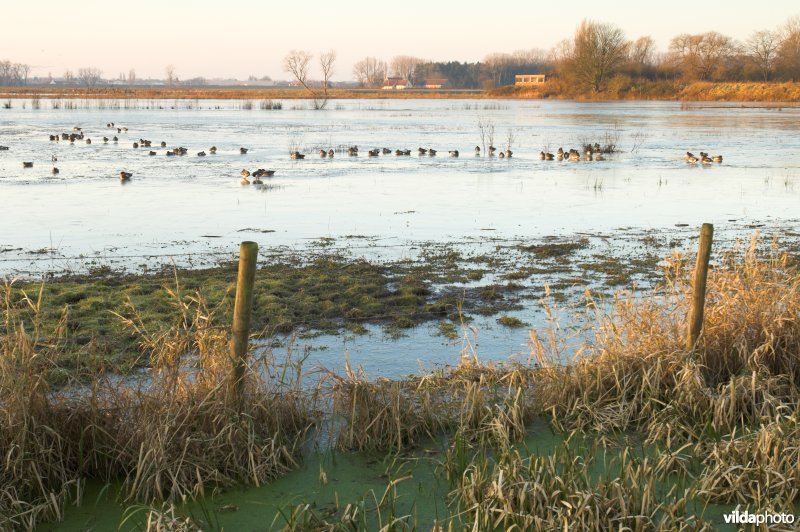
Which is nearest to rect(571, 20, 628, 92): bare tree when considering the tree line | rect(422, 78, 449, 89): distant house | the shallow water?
the tree line

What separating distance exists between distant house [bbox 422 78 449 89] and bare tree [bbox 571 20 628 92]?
86.9 metres

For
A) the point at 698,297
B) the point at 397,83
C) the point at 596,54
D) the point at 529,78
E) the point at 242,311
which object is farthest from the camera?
the point at 397,83

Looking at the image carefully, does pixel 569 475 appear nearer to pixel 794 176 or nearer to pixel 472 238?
pixel 472 238

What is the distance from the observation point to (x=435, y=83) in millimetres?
190125

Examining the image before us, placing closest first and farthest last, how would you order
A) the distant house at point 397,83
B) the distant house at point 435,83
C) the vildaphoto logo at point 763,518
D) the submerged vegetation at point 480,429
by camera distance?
the vildaphoto logo at point 763,518
the submerged vegetation at point 480,429
the distant house at point 397,83
the distant house at point 435,83

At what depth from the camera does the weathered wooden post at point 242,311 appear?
18.4 feet

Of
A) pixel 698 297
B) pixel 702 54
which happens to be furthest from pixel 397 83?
pixel 698 297

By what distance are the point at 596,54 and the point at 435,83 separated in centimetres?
9621

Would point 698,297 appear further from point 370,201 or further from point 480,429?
point 370,201

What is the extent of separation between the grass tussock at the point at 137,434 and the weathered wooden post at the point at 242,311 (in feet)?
0.20

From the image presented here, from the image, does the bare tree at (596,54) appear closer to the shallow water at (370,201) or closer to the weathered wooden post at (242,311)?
the shallow water at (370,201)

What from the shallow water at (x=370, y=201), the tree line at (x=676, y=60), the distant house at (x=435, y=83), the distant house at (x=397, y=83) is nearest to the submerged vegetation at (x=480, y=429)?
the shallow water at (x=370, y=201)

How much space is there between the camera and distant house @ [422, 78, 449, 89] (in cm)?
18639

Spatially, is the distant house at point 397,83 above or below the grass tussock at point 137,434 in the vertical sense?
above
